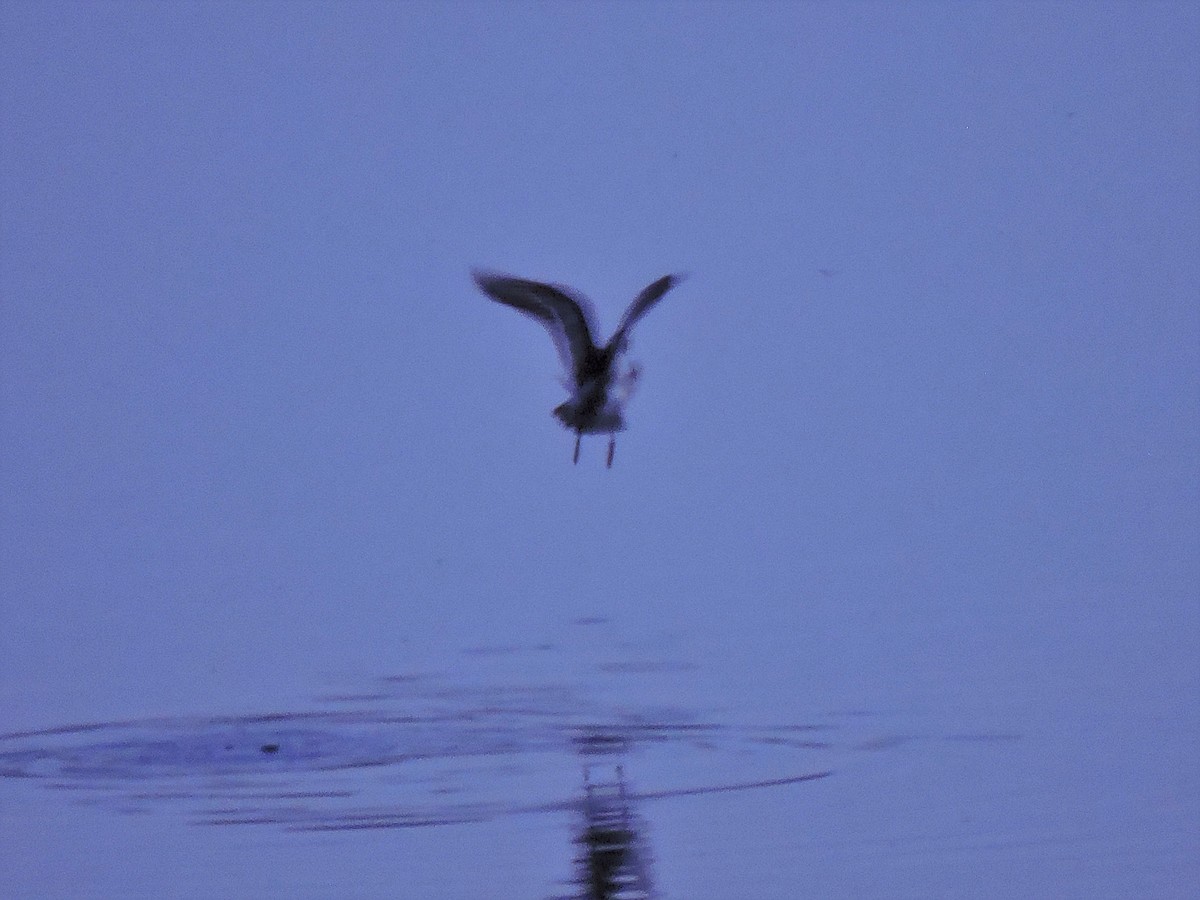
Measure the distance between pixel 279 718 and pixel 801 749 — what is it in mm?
1636

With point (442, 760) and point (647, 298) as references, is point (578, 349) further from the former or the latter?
point (442, 760)

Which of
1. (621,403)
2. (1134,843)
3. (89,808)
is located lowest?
(1134,843)

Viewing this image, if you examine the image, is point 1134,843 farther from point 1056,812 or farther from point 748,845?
point 748,845

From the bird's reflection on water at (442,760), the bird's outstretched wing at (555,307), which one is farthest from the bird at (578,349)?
the bird's reflection on water at (442,760)

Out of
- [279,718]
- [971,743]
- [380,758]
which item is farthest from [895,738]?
[279,718]

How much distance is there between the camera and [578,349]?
713 centimetres

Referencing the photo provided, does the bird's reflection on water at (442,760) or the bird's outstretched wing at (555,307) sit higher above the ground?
the bird's outstretched wing at (555,307)

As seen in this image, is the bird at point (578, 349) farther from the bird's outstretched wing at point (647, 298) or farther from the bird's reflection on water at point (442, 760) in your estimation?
the bird's reflection on water at point (442, 760)

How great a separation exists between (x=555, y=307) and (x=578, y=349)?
29 centimetres

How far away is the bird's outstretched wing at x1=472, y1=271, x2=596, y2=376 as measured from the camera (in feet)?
22.2

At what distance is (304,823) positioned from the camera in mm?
4941

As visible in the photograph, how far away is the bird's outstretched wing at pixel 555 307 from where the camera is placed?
266 inches

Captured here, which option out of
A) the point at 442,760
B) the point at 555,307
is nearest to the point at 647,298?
the point at 555,307

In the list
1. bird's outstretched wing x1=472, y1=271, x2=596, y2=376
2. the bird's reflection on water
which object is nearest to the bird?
bird's outstretched wing x1=472, y1=271, x2=596, y2=376
